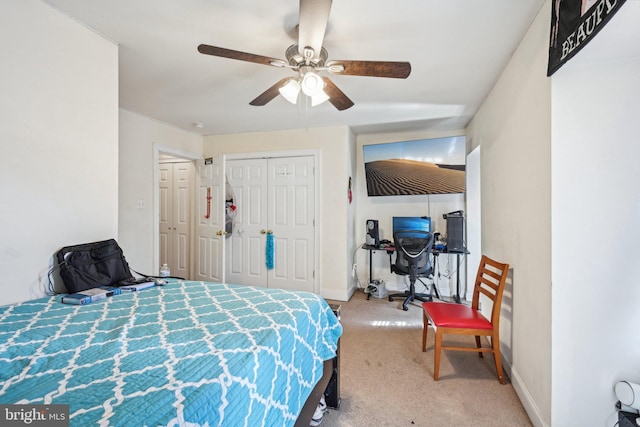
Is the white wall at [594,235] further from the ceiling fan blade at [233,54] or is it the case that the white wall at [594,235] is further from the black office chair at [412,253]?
the black office chair at [412,253]

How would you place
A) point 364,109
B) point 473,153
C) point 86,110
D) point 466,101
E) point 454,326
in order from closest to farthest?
point 86,110 < point 454,326 < point 466,101 < point 364,109 < point 473,153

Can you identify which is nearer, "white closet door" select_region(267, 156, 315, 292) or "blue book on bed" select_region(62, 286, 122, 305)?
"blue book on bed" select_region(62, 286, 122, 305)

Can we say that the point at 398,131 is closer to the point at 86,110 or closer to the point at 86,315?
the point at 86,110

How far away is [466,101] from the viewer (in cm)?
283

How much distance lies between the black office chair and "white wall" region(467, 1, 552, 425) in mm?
1009

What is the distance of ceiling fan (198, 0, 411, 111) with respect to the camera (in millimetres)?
1339

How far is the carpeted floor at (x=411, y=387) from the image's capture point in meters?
1.65

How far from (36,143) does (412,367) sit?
9.43 ft

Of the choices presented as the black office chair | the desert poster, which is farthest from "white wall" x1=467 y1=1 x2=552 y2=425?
the desert poster

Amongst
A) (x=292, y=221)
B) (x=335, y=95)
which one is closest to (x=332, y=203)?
(x=292, y=221)

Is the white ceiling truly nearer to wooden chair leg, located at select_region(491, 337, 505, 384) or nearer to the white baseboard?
wooden chair leg, located at select_region(491, 337, 505, 384)

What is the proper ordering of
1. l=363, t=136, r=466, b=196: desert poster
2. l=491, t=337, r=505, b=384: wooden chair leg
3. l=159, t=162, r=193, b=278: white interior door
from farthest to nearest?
l=159, t=162, r=193, b=278: white interior door
l=363, t=136, r=466, b=196: desert poster
l=491, t=337, r=505, b=384: wooden chair leg

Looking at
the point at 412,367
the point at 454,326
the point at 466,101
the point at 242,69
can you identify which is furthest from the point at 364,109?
the point at 412,367

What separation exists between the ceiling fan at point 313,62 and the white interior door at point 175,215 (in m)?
3.07
